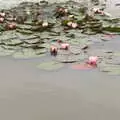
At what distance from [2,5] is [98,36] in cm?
274

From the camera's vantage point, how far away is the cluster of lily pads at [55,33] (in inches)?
129

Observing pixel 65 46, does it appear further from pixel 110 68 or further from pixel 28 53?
pixel 110 68

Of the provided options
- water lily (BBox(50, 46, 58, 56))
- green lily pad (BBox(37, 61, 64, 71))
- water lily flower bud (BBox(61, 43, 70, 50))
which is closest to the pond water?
green lily pad (BBox(37, 61, 64, 71))

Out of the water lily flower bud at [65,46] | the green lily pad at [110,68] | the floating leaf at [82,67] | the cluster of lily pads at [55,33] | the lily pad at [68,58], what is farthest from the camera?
the water lily flower bud at [65,46]

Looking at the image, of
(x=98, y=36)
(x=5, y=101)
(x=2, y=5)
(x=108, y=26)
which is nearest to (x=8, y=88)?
(x=5, y=101)

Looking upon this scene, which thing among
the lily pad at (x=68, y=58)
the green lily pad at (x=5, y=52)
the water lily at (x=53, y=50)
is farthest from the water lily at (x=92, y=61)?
the green lily pad at (x=5, y=52)

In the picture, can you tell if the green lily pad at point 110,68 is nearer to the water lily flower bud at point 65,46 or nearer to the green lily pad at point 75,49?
the green lily pad at point 75,49

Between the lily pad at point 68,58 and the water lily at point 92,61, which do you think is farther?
the lily pad at point 68,58

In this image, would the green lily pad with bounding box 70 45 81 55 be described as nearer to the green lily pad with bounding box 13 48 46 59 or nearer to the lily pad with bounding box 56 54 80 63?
the lily pad with bounding box 56 54 80 63

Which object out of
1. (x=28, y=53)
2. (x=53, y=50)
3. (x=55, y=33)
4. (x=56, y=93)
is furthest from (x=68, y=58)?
(x=55, y=33)

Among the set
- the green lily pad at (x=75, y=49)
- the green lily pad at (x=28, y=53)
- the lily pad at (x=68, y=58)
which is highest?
the green lily pad at (x=75, y=49)

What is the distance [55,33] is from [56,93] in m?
1.57

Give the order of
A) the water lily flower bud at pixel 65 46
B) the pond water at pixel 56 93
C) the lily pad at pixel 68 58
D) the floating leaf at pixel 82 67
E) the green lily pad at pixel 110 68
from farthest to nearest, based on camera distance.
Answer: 1. the water lily flower bud at pixel 65 46
2. the lily pad at pixel 68 58
3. the floating leaf at pixel 82 67
4. the green lily pad at pixel 110 68
5. the pond water at pixel 56 93

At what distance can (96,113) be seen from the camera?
7.55 feet
